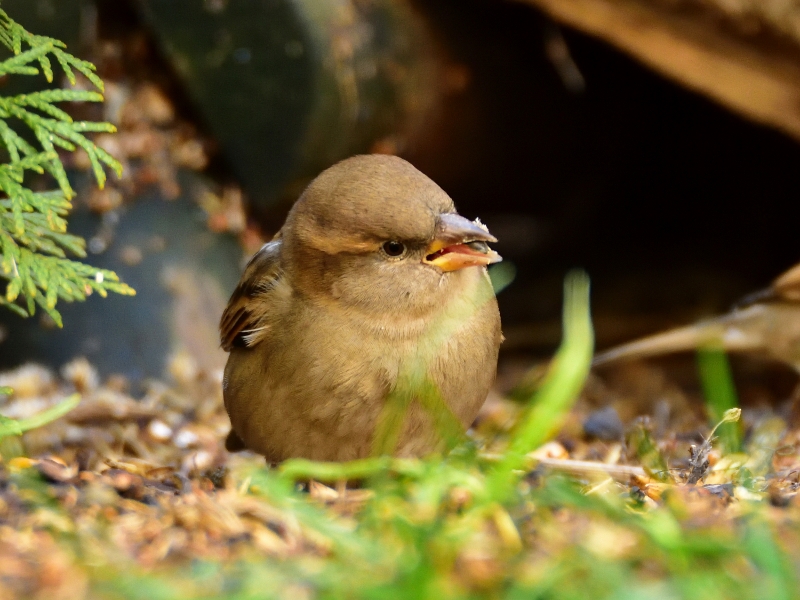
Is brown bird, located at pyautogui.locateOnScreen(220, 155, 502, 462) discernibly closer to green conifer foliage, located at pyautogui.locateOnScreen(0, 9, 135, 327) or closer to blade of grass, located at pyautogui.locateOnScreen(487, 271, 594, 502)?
green conifer foliage, located at pyautogui.locateOnScreen(0, 9, 135, 327)

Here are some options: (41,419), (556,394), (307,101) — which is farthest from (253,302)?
(556,394)

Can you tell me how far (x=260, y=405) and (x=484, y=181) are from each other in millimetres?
3134

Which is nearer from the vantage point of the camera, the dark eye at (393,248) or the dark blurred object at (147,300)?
the dark eye at (393,248)

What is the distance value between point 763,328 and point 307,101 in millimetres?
2393

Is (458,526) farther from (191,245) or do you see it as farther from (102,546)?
(191,245)

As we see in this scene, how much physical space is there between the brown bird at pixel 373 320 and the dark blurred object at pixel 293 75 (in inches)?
58.7

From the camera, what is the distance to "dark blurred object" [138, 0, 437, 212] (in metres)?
4.54

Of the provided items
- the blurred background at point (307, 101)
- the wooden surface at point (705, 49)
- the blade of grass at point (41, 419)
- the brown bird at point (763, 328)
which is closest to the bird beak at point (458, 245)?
the blade of grass at point (41, 419)

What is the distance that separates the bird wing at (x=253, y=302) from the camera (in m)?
3.35

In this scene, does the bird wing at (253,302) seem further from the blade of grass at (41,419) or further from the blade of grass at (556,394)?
the blade of grass at (556,394)

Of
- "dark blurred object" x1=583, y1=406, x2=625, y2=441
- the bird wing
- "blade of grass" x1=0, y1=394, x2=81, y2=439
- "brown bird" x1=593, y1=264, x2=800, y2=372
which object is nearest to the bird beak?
the bird wing

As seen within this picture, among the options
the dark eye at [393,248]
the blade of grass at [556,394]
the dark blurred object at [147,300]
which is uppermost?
the dark eye at [393,248]

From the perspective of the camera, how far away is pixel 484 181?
6055 millimetres

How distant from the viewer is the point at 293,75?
181 inches
